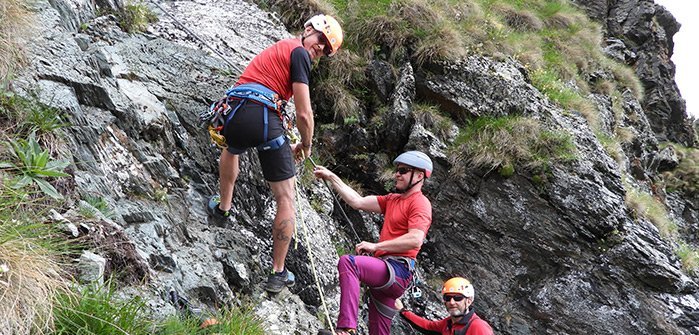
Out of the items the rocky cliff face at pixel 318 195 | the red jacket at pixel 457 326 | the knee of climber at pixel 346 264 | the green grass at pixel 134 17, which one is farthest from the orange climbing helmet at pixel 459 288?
the green grass at pixel 134 17

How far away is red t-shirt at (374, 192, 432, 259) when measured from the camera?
17.2ft

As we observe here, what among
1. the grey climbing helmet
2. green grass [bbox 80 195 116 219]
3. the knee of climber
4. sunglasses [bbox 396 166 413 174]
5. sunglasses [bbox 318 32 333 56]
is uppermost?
sunglasses [bbox 318 32 333 56]

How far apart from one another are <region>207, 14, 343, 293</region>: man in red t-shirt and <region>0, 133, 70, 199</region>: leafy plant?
64.9 inches

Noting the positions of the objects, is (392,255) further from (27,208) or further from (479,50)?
(479,50)

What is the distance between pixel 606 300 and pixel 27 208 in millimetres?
8276

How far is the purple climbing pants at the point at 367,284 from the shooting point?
181 inches

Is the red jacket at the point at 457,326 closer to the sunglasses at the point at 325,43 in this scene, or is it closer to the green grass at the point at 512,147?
the green grass at the point at 512,147

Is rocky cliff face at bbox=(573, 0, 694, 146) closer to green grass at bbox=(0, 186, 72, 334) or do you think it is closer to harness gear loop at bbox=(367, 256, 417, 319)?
harness gear loop at bbox=(367, 256, 417, 319)

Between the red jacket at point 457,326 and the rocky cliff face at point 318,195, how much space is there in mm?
1036

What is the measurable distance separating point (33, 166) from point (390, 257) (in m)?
3.49

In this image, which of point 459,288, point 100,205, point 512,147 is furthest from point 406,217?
point 512,147

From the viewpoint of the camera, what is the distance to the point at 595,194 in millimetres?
8305

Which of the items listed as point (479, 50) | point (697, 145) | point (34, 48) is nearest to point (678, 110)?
point (697, 145)

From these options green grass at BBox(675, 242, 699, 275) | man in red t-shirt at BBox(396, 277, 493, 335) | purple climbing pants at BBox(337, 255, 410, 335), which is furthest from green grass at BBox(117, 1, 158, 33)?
green grass at BBox(675, 242, 699, 275)
